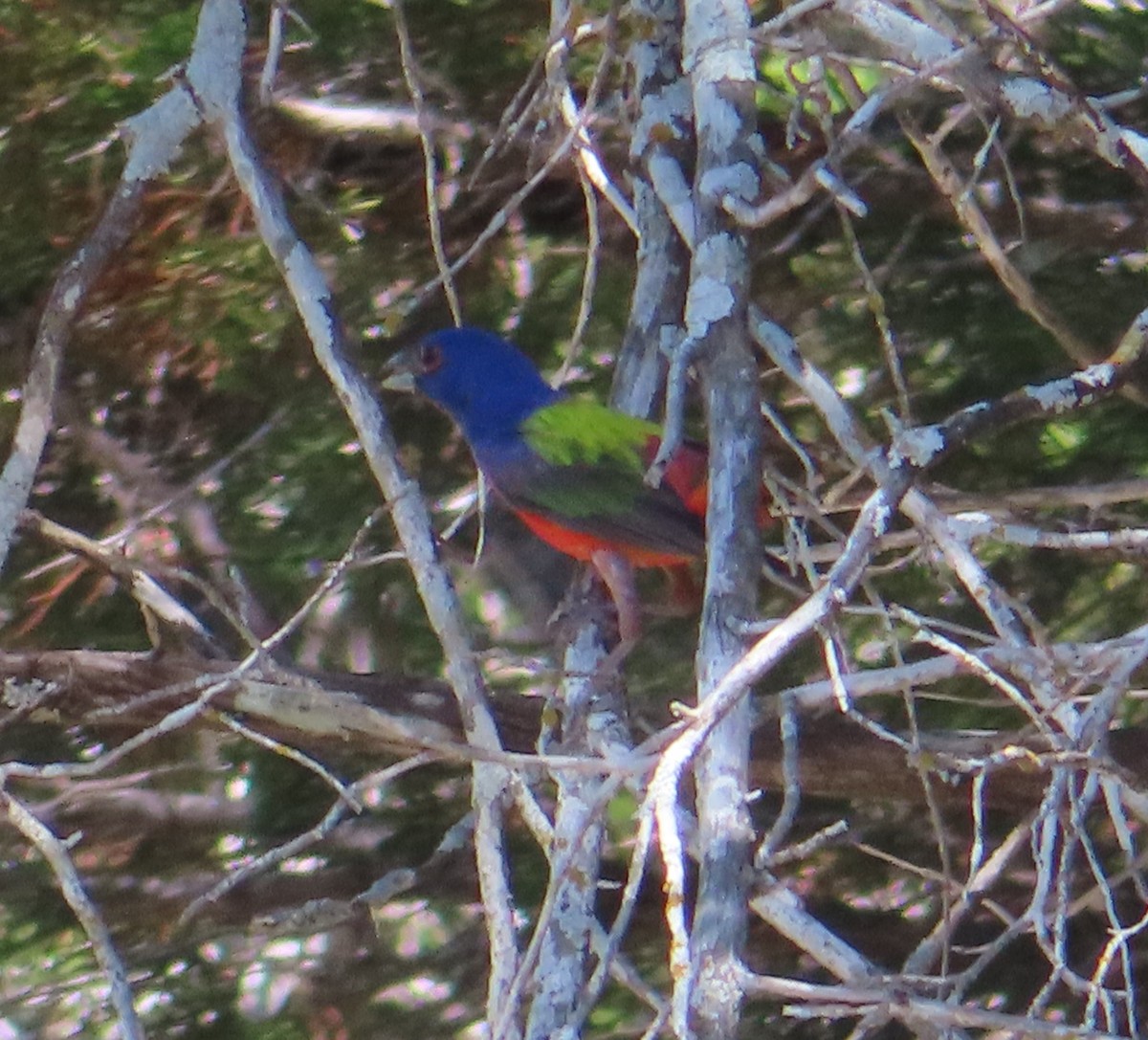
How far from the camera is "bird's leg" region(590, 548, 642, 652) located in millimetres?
3400

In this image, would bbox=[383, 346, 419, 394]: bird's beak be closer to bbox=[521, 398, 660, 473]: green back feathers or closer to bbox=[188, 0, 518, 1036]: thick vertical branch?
bbox=[521, 398, 660, 473]: green back feathers

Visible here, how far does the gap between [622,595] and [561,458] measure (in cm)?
67

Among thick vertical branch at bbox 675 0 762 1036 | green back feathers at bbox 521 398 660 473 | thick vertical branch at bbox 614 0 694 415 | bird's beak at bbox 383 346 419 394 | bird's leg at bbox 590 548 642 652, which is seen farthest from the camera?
bird's beak at bbox 383 346 419 394

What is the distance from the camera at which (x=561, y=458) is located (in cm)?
432

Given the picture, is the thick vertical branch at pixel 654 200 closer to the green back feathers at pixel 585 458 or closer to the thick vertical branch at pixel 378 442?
the green back feathers at pixel 585 458

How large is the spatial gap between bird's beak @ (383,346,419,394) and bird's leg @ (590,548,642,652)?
71 centimetres

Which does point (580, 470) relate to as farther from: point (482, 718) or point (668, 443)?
point (668, 443)

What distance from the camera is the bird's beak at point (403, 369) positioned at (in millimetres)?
4430

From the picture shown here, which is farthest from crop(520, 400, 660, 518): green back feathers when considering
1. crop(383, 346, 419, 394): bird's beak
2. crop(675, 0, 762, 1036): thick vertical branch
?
crop(675, 0, 762, 1036): thick vertical branch

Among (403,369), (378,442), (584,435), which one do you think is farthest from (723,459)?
(403,369)

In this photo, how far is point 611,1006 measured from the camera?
13.9ft

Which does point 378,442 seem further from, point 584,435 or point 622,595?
point 584,435

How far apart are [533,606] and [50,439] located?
1357mm

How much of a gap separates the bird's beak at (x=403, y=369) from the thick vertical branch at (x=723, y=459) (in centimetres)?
142
